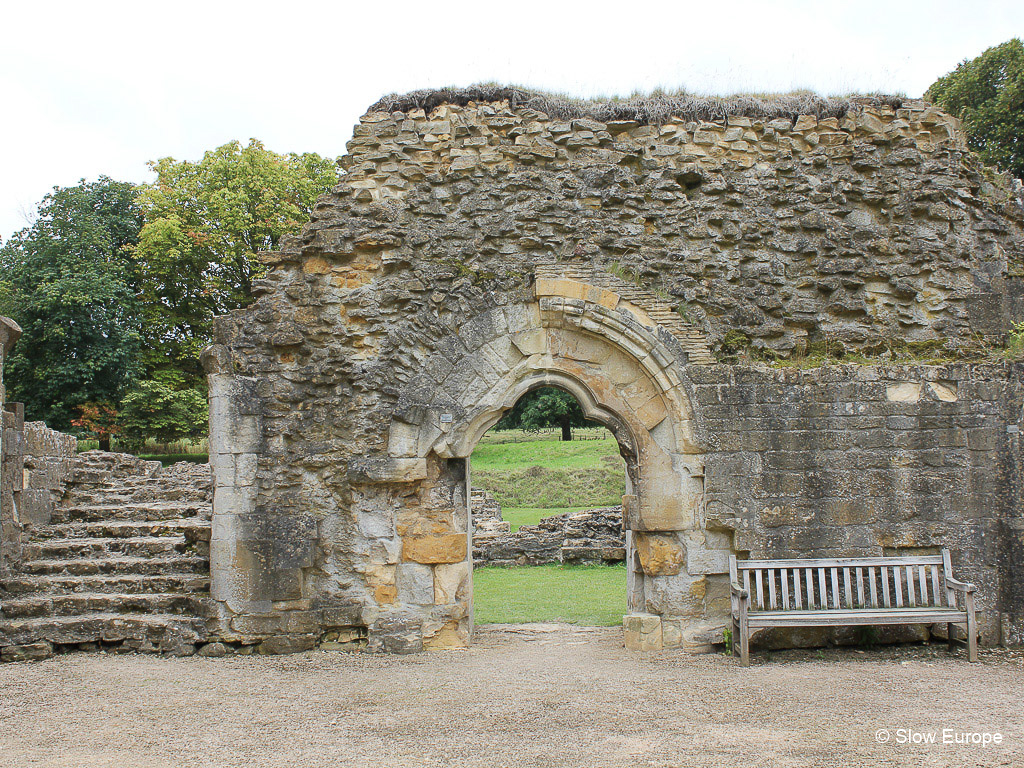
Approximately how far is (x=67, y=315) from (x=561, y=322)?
16196 mm

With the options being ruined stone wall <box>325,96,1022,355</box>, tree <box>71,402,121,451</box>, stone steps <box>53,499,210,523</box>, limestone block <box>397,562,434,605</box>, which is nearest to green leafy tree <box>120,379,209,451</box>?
tree <box>71,402,121,451</box>

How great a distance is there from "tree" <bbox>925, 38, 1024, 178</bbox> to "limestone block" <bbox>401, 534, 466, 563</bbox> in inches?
652

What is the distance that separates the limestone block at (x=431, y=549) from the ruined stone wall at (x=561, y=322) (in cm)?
2

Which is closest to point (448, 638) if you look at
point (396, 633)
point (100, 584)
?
point (396, 633)

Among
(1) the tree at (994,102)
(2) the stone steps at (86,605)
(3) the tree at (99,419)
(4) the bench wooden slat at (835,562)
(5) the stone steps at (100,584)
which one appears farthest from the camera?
(3) the tree at (99,419)

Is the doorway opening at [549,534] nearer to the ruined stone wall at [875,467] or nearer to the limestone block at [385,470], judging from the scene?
the ruined stone wall at [875,467]

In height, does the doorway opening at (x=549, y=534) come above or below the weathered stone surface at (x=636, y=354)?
below

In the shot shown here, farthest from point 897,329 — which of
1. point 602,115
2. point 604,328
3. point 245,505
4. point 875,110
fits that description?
point 245,505

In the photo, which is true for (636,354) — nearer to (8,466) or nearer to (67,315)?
(8,466)

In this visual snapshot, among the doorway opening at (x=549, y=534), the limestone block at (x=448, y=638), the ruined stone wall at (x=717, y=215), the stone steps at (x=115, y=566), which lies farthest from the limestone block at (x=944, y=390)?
the stone steps at (x=115, y=566)

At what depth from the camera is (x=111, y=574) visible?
7211 millimetres

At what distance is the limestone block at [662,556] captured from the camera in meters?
6.00

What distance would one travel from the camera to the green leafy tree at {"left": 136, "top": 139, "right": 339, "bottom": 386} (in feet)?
63.8

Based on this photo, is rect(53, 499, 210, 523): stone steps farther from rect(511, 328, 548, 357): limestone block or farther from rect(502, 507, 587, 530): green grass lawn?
rect(502, 507, 587, 530): green grass lawn
